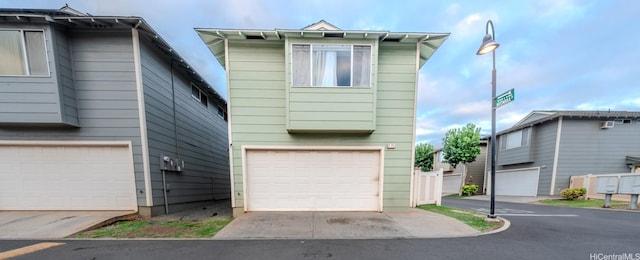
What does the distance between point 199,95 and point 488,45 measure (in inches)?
404

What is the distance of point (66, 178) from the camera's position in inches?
233

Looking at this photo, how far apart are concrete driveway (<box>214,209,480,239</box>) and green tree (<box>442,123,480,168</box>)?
13.1 m

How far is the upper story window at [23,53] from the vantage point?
5223mm

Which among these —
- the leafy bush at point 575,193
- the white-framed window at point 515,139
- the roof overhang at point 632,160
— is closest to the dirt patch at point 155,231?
the leafy bush at point 575,193

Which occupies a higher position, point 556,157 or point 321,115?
point 321,115

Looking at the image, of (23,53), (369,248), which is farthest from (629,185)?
(23,53)

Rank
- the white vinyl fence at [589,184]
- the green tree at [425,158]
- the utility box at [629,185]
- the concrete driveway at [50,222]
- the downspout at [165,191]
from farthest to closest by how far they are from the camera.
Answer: the green tree at [425,158], the white vinyl fence at [589,184], the utility box at [629,185], the downspout at [165,191], the concrete driveway at [50,222]

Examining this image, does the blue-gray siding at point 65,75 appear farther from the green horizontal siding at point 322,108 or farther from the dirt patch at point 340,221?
the dirt patch at point 340,221

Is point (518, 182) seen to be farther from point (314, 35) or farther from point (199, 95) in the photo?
point (199, 95)

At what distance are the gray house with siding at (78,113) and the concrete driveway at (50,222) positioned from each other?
0.24 m

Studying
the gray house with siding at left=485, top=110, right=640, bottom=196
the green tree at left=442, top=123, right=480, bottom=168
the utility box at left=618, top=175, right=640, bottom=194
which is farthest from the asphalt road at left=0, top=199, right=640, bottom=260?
the green tree at left=442, top=123, right=480, bottom=168

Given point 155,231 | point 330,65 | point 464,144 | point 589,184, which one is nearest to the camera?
point 155,231

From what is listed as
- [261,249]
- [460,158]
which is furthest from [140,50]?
[460,158]

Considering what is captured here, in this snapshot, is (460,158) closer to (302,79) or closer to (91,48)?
(302,79)
